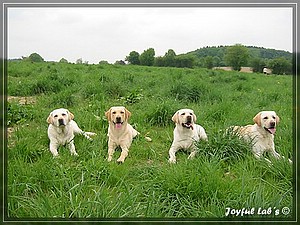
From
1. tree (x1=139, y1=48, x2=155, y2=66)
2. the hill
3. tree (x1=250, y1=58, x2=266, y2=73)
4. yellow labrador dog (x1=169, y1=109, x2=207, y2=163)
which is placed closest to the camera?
the hill

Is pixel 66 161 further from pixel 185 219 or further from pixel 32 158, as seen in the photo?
pixel 185 219

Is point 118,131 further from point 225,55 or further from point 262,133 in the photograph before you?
point 225,55

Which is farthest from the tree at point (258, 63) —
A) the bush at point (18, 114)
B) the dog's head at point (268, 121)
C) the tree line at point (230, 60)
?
the bush at point (18, 114)

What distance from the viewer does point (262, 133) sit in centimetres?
426

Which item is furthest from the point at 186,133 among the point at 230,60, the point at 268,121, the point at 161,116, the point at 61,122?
the point at 230,60

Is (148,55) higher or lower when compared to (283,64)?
higher

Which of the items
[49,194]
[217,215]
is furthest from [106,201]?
[217,215]

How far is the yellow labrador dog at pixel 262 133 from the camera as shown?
405 centimetres

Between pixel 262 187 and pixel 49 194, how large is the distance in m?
1.93

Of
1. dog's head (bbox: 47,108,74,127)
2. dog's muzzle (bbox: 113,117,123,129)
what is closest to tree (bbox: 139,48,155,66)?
dog's muzzle (bbox: 113,117,123,129)

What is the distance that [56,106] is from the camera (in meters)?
6.28

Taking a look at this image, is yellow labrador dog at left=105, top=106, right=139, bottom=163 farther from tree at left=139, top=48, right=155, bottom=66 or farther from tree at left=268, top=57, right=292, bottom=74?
tree at left=268, top=57, right=292, bottom=74

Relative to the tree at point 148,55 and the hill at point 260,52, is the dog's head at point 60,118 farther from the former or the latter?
the hill at point 260,52

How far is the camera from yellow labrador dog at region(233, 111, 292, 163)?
13.3ft
